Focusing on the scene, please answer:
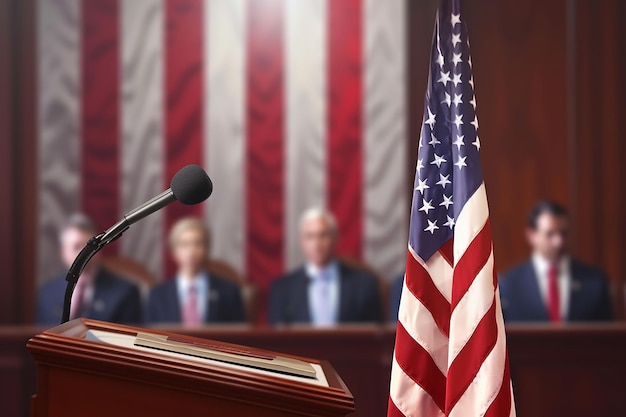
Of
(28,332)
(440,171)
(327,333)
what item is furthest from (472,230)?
(28,332)

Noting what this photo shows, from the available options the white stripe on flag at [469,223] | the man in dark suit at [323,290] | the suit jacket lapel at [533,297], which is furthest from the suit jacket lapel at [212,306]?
the white stripe on flag at [469,223]

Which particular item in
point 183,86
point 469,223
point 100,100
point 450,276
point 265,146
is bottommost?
point 450,276

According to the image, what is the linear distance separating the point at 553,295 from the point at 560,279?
13 centimetres

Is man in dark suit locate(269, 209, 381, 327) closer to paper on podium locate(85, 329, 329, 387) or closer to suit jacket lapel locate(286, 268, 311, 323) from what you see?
suit jacket lapel locate(286, 268, 311, 323)

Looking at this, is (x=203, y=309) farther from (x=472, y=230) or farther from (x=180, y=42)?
(x=472, y=230)

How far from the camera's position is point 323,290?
6.00 m

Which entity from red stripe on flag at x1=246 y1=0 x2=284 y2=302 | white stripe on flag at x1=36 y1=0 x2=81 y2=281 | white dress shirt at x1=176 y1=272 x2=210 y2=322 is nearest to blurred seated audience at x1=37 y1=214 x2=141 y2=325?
white dress shirt at x1=176 y1=272 x2=210 y2=322

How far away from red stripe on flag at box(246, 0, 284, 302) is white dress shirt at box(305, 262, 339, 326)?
1.77 m

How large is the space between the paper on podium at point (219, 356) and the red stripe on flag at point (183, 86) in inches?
219

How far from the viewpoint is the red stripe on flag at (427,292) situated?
2.65m

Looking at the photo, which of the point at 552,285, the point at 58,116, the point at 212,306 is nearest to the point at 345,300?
the point at 212,306

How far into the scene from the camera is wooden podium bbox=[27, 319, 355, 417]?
182cm

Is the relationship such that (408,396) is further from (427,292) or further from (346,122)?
(346,122)

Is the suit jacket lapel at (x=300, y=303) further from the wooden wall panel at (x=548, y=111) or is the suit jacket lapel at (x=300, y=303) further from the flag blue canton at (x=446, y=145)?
the flag blue canton at (x=446, y=145)
